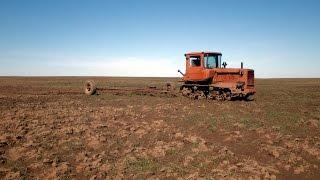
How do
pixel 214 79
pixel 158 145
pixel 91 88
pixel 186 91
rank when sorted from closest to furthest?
pixel 158 145 → pixel 214 79 → pixel 186 91 → pixel 91 88

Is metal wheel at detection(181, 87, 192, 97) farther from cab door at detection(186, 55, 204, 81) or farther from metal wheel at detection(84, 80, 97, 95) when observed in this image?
metal wheel at detection(84, 80, 97, 95)

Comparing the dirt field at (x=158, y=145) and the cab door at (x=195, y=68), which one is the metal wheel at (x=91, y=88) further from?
the dirt field at (x=158, y=145)

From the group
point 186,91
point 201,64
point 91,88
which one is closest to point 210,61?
point 201,64

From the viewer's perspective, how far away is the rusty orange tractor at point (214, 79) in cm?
2117

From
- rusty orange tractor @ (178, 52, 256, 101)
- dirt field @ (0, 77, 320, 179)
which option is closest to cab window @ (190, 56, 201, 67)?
rusty orange tractor @ (178, 52, 256, 101)

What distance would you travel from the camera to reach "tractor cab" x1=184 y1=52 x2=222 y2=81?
22.2m

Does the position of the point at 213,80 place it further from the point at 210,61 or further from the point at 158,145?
the point at 158,145

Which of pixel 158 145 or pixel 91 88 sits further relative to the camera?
pixel 91 88

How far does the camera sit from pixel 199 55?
2238cm

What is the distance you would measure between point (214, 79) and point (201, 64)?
1.25 meters

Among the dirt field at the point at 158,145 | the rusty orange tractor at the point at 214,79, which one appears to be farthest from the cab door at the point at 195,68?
the dirt field at the point at 158,145

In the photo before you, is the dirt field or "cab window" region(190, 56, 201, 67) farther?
"cab window" region(190, 56, 201, 67)

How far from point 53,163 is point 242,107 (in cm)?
1145

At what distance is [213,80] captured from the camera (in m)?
22.1
